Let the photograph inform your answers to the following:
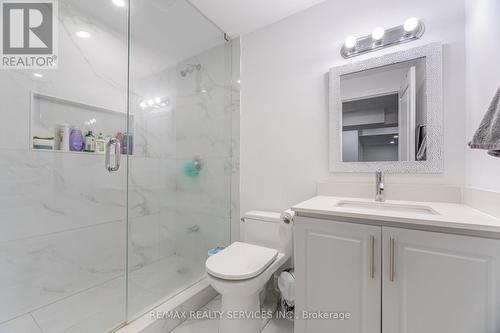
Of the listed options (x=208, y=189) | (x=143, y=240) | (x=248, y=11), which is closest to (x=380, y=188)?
(x=208, y=189)

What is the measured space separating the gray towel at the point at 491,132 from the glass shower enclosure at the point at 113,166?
5.57 feet

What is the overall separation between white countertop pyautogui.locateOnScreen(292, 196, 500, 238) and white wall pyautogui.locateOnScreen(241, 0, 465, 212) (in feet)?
1.04

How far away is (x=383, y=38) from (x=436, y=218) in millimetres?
1213

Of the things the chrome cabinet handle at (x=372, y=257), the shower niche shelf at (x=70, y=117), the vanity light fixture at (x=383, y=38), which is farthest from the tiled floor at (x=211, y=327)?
the vanity light fixture at (x=383, y=38)

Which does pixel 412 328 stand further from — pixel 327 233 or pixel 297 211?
pixel 297 211

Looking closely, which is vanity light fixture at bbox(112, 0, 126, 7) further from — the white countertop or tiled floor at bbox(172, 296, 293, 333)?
tiled floor at bbox(172, 296, 293, 333)

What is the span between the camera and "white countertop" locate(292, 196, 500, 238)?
0.80 metres

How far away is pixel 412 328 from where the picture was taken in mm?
891

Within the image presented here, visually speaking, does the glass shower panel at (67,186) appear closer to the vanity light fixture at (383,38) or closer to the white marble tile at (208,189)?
the white marble tile at (208,189)

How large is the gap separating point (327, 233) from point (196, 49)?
196 cm

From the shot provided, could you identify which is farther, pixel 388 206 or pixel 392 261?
pixel 388 206

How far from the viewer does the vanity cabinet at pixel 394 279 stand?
799 mm

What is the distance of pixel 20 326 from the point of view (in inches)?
51.8

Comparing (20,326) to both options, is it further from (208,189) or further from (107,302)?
(208,189)
